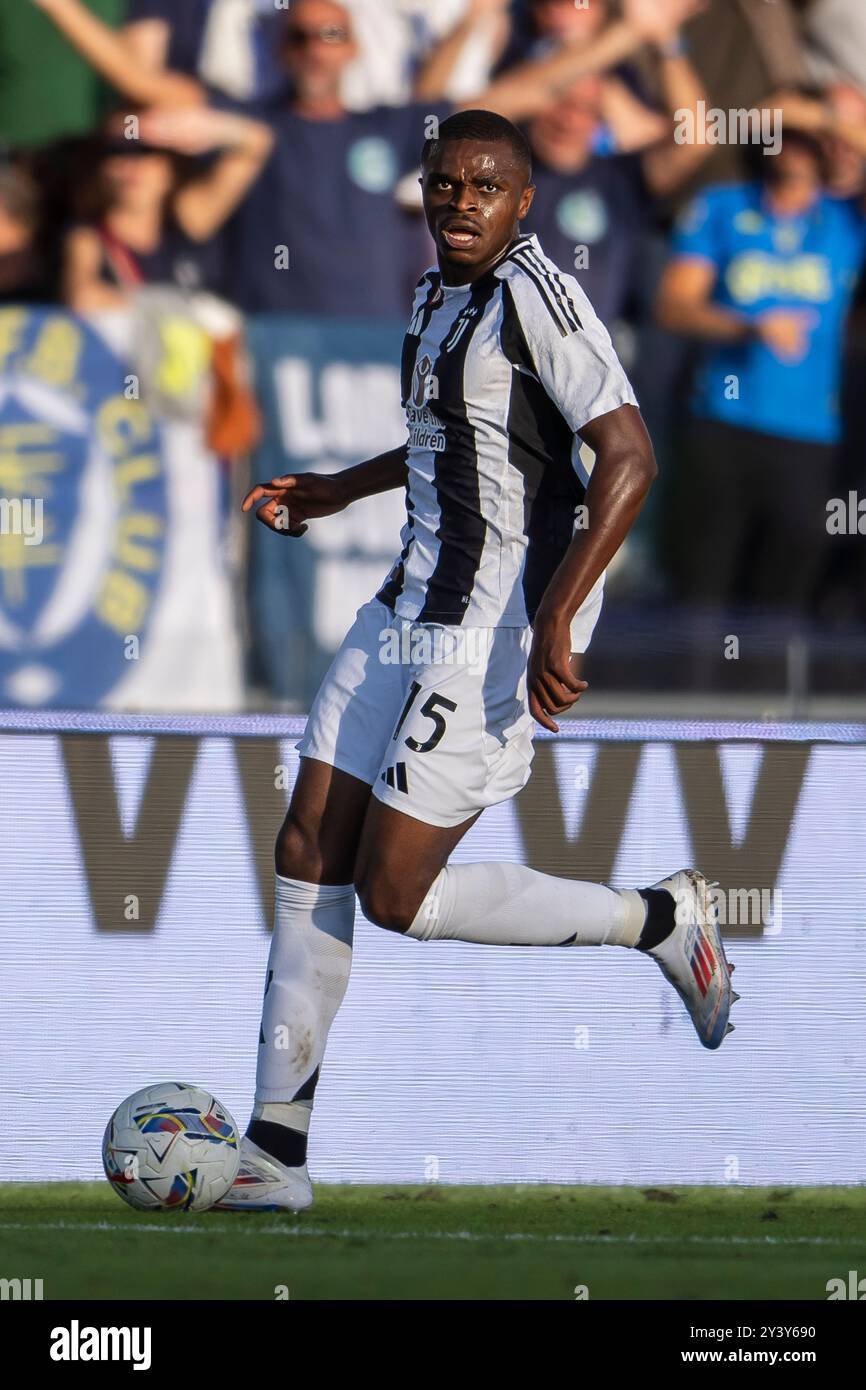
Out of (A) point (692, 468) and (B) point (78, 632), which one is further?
(A) point (692, 468)

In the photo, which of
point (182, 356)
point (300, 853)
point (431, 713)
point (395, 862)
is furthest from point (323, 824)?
point (182, 356)

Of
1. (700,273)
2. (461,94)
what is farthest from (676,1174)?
(461,94)

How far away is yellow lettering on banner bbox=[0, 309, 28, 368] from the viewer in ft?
22.1

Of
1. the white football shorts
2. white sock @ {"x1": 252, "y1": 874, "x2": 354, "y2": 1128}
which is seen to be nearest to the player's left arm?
the white football shorts

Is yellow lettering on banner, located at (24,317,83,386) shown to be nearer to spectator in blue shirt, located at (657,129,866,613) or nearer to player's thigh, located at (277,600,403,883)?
spectator in blue shirt, located at (657,129,866,613)

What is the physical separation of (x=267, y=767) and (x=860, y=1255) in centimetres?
162

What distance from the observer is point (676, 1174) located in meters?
4.44

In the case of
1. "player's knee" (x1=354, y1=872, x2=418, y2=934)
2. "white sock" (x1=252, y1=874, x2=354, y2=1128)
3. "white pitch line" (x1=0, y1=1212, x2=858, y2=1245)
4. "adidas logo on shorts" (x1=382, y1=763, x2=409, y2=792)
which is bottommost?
"white pitch line" (x1=0, y1=1212, x2=858, y2=1245)

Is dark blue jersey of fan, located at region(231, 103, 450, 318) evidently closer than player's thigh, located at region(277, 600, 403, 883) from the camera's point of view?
No

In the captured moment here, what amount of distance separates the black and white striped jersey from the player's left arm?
0.17 metres

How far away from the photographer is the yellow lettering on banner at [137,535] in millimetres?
6586

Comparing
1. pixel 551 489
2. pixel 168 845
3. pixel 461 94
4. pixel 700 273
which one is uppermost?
pixel 461 94

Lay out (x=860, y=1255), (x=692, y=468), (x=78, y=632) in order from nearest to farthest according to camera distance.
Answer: (x=860, y=1255)
(x=78, y=632)
(x=692, y=468)

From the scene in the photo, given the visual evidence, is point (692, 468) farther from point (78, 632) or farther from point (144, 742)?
point (144, 742)
